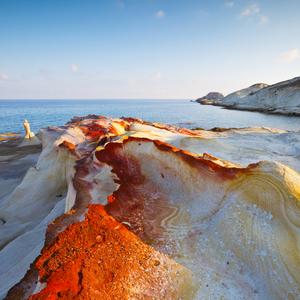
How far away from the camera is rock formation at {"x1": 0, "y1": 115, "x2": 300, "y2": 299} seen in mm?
2369

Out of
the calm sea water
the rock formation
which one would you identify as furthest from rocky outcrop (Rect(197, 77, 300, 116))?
the rock formation

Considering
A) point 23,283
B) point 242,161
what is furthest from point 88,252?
point 242,161

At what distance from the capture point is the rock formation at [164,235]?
7.77 ft

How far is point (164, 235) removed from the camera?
9.87ft

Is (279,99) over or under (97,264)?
under

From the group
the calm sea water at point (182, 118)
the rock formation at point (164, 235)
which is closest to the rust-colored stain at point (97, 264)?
the rock formation at point (164, 235)

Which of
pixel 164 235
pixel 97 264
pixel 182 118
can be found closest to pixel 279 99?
pixel 182 118

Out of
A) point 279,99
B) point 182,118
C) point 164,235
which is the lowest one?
point 182,118

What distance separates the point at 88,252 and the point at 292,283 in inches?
80.1

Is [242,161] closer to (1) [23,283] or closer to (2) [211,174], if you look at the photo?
(2) [211,174]

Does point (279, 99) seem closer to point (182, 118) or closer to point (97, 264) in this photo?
point (182, 118)

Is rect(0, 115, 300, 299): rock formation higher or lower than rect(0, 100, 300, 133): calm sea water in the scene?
higher

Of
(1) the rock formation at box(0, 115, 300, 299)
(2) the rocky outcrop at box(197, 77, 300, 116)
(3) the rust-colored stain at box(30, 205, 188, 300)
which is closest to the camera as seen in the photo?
(3) the rust-colored stain at box(30, 205, 188, 300)

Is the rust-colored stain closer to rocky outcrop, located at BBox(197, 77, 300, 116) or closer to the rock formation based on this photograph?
the rock formation
